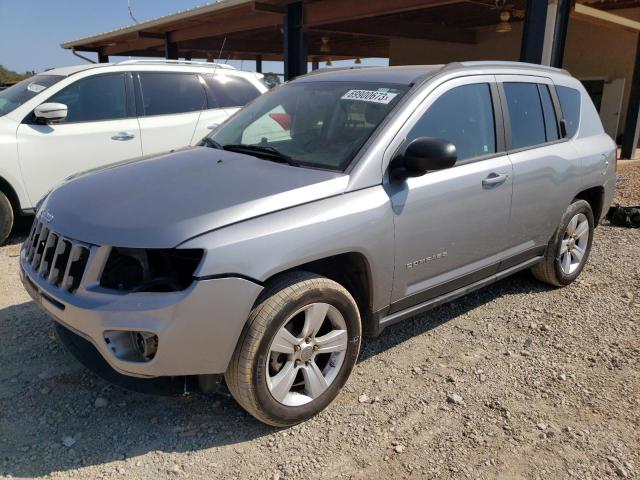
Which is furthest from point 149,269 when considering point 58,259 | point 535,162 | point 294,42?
point 294,42

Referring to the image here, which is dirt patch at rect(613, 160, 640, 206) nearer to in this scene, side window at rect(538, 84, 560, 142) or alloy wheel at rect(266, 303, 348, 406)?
side window at rect(538, 84, 560, 142)

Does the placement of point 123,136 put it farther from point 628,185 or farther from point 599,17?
point 599,17

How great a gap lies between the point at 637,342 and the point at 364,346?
6.31 feet

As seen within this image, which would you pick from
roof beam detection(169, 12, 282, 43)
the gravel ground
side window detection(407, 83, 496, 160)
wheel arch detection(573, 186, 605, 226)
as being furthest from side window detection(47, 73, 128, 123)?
roof beam detection(169, 12, 282, 43)

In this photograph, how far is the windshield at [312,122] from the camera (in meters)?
3.14

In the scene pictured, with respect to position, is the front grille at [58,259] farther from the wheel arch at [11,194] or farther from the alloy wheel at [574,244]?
the alloy wheel at [574,244]

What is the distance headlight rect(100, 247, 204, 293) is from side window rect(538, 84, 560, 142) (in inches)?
121

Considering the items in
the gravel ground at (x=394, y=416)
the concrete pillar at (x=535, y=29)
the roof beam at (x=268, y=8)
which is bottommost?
the gravel ground at (x=394, y=416)

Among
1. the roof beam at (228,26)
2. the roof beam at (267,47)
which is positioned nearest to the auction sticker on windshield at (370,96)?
the roof beam at (228,26)

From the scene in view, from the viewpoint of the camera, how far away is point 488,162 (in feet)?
11.8

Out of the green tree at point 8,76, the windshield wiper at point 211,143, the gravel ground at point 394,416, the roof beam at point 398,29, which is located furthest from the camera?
the green tree at point 8,76

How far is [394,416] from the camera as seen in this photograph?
2.93m

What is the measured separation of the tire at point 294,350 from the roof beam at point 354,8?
8151 millimetres

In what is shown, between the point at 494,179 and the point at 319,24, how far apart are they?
922cm
